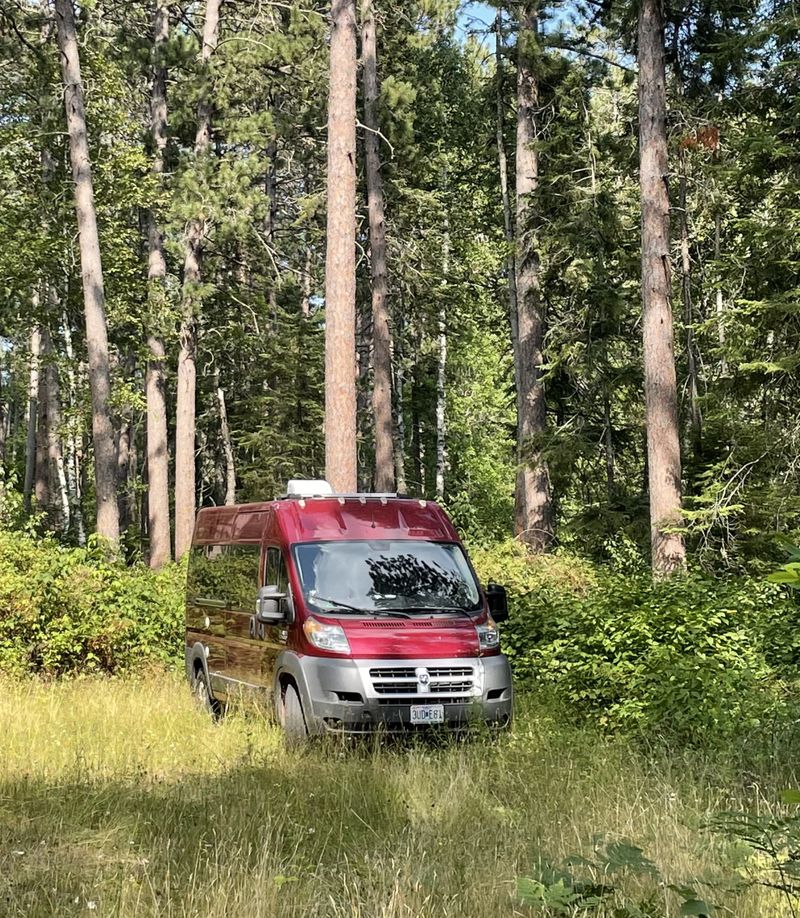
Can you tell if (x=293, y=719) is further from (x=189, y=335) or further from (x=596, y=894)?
(x=189, y=335)

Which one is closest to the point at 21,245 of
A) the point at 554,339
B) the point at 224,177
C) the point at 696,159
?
the point at 224,177

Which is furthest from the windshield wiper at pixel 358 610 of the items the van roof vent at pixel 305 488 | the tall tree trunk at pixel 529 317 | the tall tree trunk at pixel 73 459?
the tall tree trunk at pixel 73 459

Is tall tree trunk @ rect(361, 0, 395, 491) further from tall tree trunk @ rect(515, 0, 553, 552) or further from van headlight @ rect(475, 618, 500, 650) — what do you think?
van headlight @ rect(475, 618, 500, 650)

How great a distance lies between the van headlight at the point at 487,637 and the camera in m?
9.17

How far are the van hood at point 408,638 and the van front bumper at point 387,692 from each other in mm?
72

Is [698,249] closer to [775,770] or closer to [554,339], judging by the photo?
[554,339]

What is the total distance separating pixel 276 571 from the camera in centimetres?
982

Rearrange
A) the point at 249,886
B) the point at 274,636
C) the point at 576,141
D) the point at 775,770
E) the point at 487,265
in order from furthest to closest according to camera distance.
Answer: the point at 487,265 → the point at 576,141 → the point at 274,636 → the point at 775,770 → the point at 249,886

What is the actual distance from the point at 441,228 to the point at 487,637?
25.9m

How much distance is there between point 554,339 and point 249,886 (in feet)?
51.0

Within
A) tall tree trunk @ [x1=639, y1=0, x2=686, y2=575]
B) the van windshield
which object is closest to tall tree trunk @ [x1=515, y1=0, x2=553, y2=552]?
tall tree trunk @ [x1=639, y1=0, x2=686, y2=575]

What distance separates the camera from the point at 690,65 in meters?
18.4

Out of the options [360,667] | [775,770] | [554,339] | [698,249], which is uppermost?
[698,249]

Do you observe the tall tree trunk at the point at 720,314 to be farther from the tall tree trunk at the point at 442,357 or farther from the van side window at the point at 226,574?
the tall tree trunk at the point at 442,357
